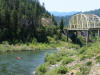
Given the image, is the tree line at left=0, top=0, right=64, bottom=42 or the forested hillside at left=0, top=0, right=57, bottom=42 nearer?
the forested hillside at left=0, top=0, right=57, bottom=42

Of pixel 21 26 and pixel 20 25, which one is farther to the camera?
pixel 21 26

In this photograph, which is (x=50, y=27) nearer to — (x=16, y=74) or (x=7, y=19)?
(x=7, y=19)

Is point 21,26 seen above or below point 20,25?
below

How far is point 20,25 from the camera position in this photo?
Result: 103 m

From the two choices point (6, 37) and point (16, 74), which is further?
point (6, 37)

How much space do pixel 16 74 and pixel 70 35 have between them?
9755 centimetres

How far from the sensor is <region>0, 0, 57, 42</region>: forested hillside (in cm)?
9325

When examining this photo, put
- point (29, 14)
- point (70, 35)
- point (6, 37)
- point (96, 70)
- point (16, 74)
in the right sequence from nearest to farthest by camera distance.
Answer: point (96, 70), point (16, 74), point (6, 37), point (29, 14), point (70, 35)

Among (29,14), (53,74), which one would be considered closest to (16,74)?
(53,74)

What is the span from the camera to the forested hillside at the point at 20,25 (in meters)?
93.2

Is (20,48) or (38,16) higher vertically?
(38,16)

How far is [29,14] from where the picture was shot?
115 meters

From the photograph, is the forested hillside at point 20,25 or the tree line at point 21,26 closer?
the forested hillside at point 20,25

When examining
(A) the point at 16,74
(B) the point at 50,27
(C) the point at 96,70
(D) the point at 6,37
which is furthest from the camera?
(B) the point at 50,27
